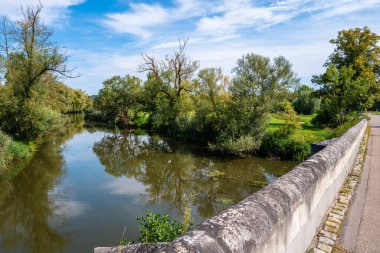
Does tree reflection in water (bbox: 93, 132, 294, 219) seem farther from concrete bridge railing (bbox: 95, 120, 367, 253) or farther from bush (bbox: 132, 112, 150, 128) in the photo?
bush (bbox: 132, 112, 150, 128)

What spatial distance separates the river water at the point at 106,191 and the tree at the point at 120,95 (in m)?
24.9

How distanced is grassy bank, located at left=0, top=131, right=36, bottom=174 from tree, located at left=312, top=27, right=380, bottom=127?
2563 cm

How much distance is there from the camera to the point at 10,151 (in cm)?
1911

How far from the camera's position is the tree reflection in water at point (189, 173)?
43.2ft

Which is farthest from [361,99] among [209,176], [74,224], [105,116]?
[105,116]

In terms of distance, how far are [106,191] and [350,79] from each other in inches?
961

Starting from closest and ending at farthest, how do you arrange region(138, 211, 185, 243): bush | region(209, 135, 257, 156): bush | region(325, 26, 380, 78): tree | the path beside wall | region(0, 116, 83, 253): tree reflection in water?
1. the path beside wall
2. region(138, 211, 185, 243): bush
3. region(0, 116, 83, 253): tree reflection in water
4. region(209, 135, 257, 156): bush
5. region(325, 26, 380, 78): tree

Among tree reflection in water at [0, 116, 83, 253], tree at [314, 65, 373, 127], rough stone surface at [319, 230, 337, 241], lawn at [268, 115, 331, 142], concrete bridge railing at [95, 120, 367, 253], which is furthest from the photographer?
tree at [314, 65, 373, 127]

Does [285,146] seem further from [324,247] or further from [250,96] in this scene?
[324,247]

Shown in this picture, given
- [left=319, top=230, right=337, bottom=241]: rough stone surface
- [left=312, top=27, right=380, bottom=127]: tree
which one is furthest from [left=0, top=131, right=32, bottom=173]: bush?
[left=312, top=27, right=380, bottom=127]: tree

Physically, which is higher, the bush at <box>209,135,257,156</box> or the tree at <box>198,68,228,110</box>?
the tree at <box>198,68,228,110</box>

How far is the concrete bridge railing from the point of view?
2.36 meters

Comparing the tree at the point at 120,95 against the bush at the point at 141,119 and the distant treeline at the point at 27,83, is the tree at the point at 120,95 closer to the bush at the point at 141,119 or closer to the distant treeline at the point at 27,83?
the bush at the point at 141,119

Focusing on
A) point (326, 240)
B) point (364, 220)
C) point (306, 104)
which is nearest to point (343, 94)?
point (306, 104)
